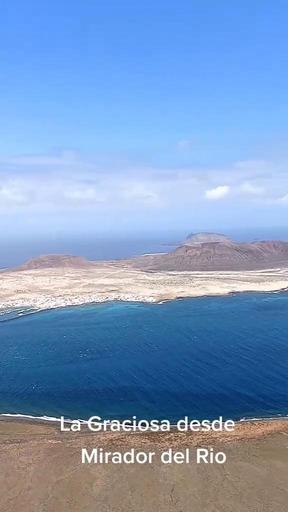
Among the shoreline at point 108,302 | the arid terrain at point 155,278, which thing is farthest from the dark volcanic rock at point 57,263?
the shoreline at point 108,302

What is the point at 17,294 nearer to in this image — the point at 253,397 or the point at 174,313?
the point at 174,313

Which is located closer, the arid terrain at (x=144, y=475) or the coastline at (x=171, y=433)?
the arid terrain at (x=144, y=475)

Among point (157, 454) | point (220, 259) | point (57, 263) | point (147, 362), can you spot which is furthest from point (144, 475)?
point (220, 259)

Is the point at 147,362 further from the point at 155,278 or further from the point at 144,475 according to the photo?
the point at 155,278

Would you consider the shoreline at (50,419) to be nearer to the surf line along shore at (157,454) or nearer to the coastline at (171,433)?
the coastline at (171,433)

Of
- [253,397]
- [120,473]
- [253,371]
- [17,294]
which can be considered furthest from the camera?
[17,294]

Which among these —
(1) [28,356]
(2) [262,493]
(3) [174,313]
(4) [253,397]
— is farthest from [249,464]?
(3) [174,313]

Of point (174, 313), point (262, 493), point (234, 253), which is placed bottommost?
point (262, 493)
